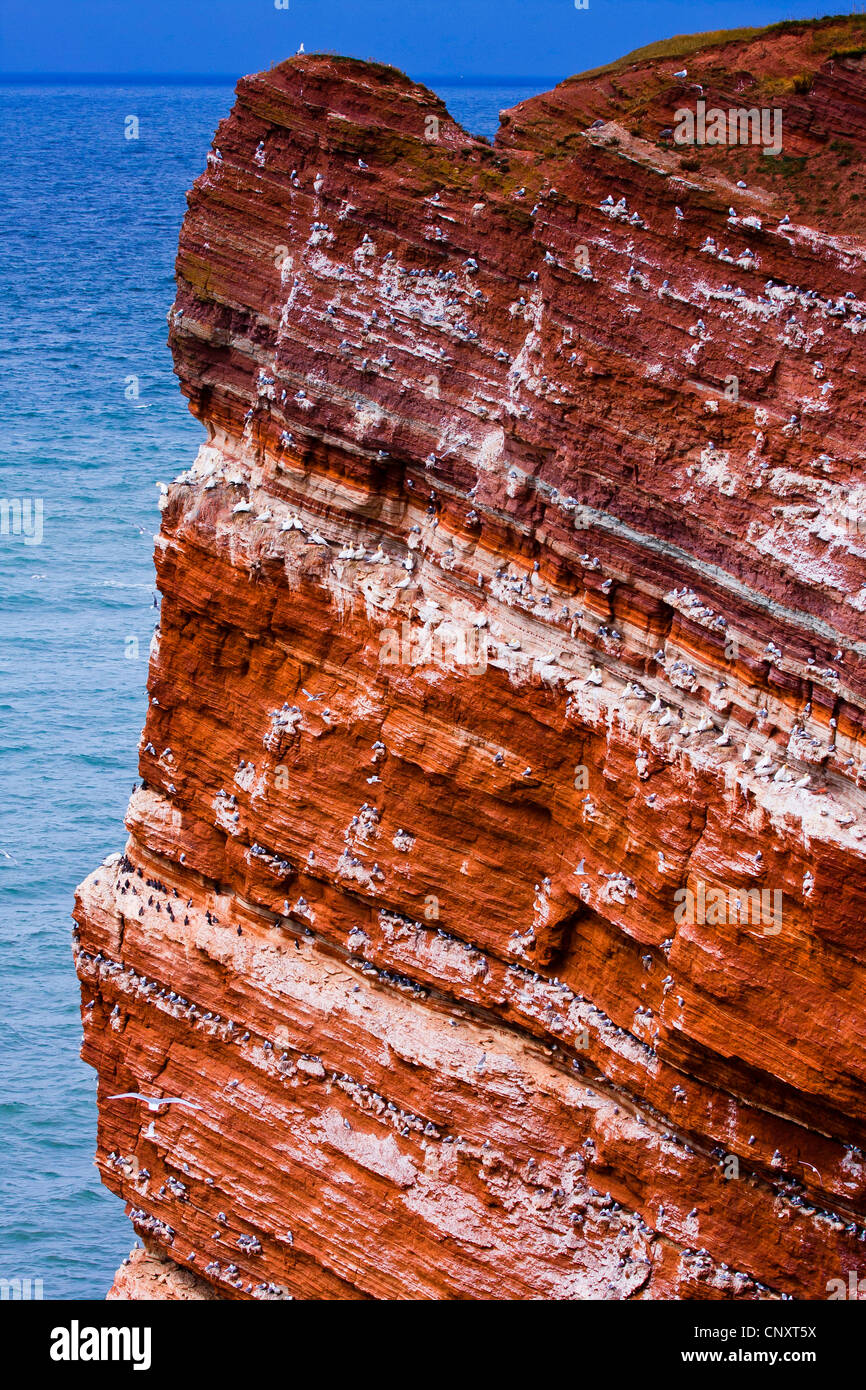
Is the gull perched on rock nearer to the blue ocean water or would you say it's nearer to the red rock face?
the red rock face

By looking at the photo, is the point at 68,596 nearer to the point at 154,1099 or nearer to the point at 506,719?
the point at 154,1099

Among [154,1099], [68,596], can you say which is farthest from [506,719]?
[68,596]

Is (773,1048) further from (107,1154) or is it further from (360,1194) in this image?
(107,1154)

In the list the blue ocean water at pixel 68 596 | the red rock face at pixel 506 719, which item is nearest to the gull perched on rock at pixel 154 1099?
the red rock face at pixel 506 719

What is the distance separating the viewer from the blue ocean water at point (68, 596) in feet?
119

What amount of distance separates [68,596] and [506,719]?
32721mm

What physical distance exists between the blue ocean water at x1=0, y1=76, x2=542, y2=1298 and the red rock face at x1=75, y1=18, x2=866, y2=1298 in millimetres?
8861

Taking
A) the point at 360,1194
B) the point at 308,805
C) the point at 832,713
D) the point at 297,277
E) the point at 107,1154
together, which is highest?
the point at 297,277

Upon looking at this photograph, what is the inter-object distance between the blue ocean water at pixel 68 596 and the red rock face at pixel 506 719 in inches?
349

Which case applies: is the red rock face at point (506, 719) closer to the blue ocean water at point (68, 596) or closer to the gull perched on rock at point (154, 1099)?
the gull perched on rock at point (154, 1099)

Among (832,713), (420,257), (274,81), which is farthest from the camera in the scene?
(274,81)

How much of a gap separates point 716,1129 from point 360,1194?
5519 mm

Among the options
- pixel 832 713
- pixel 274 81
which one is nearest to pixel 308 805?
pixel 832 713

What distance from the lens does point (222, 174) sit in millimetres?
24688
